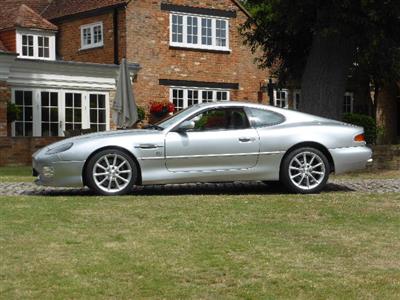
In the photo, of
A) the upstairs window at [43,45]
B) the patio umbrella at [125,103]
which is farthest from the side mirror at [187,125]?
the upstairs window at [43,45]

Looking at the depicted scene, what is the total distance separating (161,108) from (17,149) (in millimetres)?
7477

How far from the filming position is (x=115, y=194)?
10.9 metres

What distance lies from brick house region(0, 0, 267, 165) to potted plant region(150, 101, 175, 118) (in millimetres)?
444

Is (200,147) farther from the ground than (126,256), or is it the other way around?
(200,147)

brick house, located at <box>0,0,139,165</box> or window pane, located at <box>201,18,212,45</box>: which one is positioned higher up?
window pane, located at <box>201,18,212,45</box>

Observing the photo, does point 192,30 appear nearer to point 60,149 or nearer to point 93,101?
point 93,101

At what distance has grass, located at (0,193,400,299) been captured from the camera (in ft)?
18.7

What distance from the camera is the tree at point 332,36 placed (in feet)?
49.1

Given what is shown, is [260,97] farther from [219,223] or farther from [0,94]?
[219,223]

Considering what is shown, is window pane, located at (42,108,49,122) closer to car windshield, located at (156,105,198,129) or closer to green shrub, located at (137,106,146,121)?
green shrub, located at (137,106,146,121)

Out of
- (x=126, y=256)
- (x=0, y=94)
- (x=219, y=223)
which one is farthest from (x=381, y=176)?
(x=0, y=94)

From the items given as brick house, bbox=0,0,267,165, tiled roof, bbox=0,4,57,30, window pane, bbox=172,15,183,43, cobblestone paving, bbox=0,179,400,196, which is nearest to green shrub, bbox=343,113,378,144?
brick house, bbox=0,0,267,165

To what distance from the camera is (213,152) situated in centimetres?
1117

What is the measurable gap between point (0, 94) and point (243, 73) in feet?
35.3
